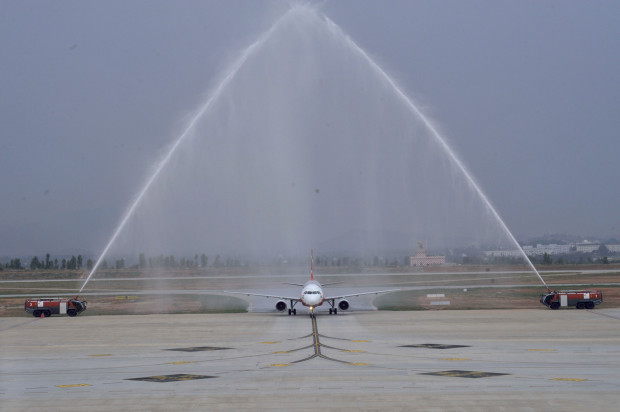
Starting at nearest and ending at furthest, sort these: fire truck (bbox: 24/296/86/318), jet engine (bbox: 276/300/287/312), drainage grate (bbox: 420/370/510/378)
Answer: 1. drainage grate (bbox: 420/370/510/378)
2. jet engine (bbox: 276/300/287/312)
3. fire truck (bbox: 24/296/86/318)

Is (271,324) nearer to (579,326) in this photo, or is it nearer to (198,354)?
(198,354)

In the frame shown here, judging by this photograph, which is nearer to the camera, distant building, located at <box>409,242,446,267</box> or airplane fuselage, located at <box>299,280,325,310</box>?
airplane fuselage, located at <box>299,280,325,310</box>

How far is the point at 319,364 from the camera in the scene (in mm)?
29125

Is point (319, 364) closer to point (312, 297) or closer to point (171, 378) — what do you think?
point (171, 378)

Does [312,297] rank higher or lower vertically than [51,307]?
higher

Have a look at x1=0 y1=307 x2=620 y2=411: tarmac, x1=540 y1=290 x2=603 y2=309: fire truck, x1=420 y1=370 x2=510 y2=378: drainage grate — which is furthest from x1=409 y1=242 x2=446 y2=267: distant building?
x1=420 y1=370 x2=510 y2=378: drainage grate

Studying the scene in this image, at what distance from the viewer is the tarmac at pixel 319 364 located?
21609 mm

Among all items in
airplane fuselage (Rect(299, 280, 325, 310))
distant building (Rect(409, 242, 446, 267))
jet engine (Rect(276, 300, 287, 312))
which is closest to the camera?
airplane fuselage (Rect(299, 280, 325, 310))

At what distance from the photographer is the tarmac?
70.9 ft

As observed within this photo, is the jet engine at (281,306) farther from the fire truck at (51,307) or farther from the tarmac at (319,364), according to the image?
the fire truck at (51,307)

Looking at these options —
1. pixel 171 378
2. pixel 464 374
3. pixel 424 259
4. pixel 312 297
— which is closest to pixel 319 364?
pixel 464 374

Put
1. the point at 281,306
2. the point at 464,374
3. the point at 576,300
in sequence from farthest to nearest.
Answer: the point at 281,306, the point at 576,300, the point at 464,374

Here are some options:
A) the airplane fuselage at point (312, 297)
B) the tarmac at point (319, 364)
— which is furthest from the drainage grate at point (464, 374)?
the airplane fuselage at point (312, 297)

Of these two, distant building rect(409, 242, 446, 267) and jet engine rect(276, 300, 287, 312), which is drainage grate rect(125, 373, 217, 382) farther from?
distant building rect(409, 242, 446, 267)
